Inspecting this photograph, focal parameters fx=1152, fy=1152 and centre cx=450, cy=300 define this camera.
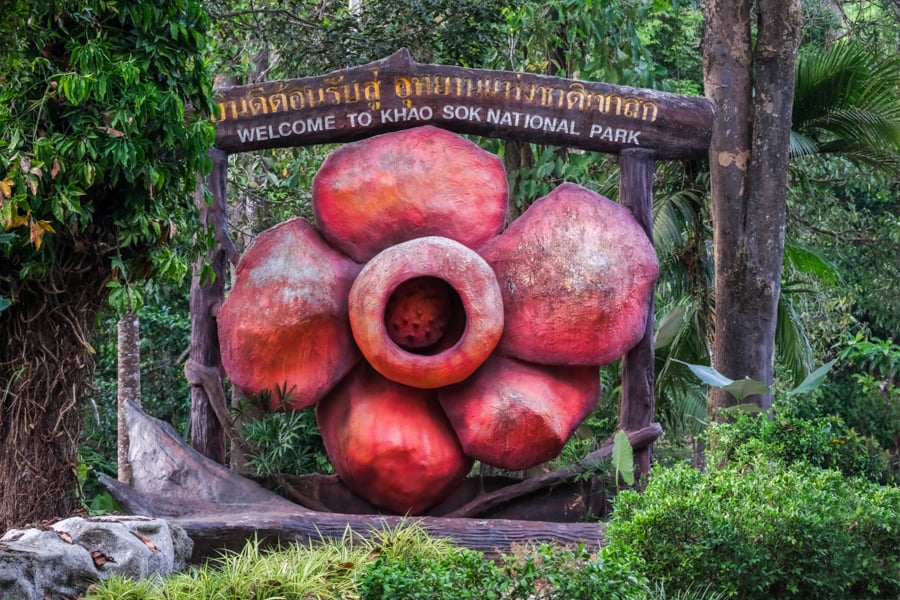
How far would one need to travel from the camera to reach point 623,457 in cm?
827

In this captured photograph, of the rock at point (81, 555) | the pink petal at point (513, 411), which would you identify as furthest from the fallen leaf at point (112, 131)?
the pink petal at point (513, 411)

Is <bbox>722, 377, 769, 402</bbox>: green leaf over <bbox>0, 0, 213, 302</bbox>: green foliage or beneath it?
beneath

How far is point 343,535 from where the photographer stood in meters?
7.64

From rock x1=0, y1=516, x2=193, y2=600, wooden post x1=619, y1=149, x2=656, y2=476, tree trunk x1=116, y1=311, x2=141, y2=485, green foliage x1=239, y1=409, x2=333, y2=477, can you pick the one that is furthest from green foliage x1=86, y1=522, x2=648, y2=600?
tree trunk x1=116, y1=311, x2=141, y2=485

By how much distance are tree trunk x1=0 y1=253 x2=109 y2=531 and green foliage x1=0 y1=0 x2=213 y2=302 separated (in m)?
0.21

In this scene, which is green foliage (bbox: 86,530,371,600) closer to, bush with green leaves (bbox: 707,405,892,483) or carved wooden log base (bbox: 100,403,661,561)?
carved wooden log base (bbox: 100,403,661,561)

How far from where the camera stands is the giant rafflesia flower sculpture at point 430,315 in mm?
8508

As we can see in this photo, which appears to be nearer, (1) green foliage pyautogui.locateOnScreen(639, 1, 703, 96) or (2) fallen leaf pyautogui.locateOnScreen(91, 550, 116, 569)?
(2) fallen leaf pyautogui.locateOnScreen(91, 550, 116, 569)

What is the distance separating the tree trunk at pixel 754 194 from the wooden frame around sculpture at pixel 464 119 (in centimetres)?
30

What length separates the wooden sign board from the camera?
8953 millimetres

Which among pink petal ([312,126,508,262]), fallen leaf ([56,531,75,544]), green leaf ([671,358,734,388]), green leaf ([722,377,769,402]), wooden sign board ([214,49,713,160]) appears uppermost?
wooden sign board ([214,49,713,160])

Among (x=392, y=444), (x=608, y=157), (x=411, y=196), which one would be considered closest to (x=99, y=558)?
(x=392, y=444)

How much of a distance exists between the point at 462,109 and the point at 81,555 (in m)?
4.57

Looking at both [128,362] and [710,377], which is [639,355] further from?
[128,362]
